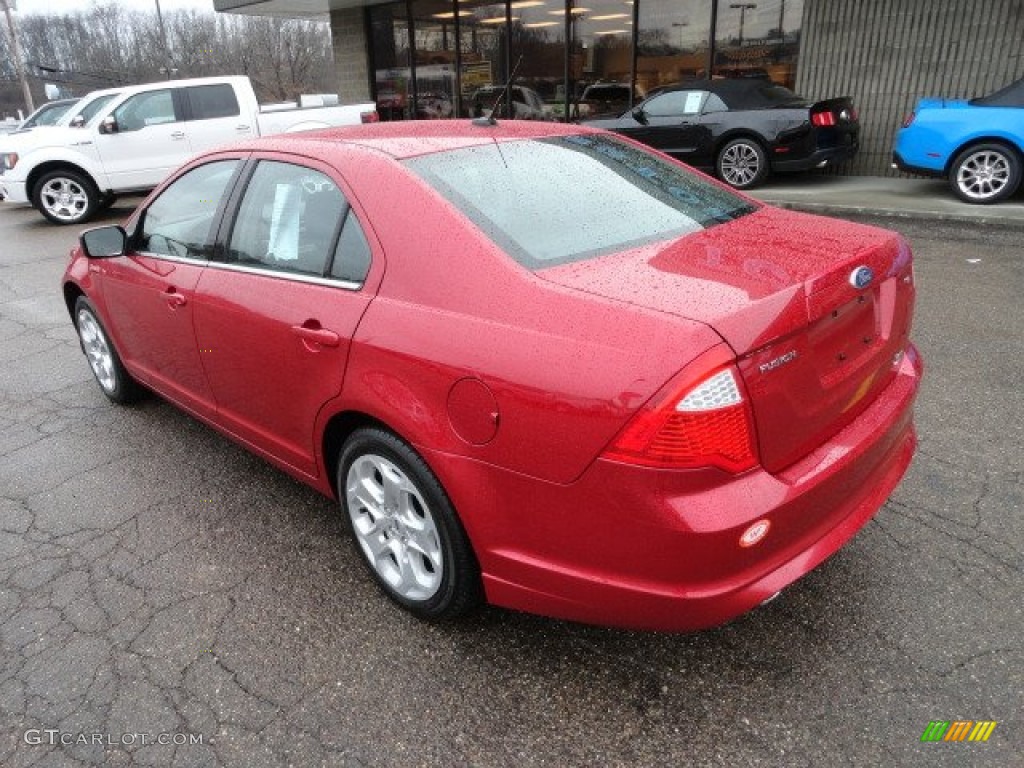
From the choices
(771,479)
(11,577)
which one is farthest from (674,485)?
(11,577)

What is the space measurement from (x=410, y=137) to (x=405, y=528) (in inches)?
56.1

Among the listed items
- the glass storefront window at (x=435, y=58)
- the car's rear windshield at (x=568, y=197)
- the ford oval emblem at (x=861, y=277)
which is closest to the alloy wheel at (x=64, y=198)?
the glass storefront window at (x=435, y=58)

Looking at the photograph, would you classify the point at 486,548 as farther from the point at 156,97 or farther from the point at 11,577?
the point at 156,97

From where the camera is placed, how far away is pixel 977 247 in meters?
7.28

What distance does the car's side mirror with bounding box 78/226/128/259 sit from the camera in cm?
359

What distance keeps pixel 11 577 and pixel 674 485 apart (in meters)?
2.62

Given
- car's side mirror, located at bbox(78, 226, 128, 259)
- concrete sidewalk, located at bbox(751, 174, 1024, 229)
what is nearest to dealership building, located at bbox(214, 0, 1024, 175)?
concrete sidewalk, located at bbox(751, 174, 1024, 229)

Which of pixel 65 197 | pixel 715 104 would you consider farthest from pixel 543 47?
pixel 65 197

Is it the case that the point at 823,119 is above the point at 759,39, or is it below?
below

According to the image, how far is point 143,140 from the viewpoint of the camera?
36.9ft

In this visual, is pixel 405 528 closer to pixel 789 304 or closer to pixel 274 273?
pixel 274 273

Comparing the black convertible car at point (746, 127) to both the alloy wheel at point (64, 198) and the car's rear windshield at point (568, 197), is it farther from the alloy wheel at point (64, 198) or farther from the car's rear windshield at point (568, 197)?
the alloy wheel at point (64, 198)

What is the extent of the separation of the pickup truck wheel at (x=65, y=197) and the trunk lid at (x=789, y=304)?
38.0 feet

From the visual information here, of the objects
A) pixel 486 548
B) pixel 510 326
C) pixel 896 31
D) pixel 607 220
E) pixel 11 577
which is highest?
pixel 896 31
